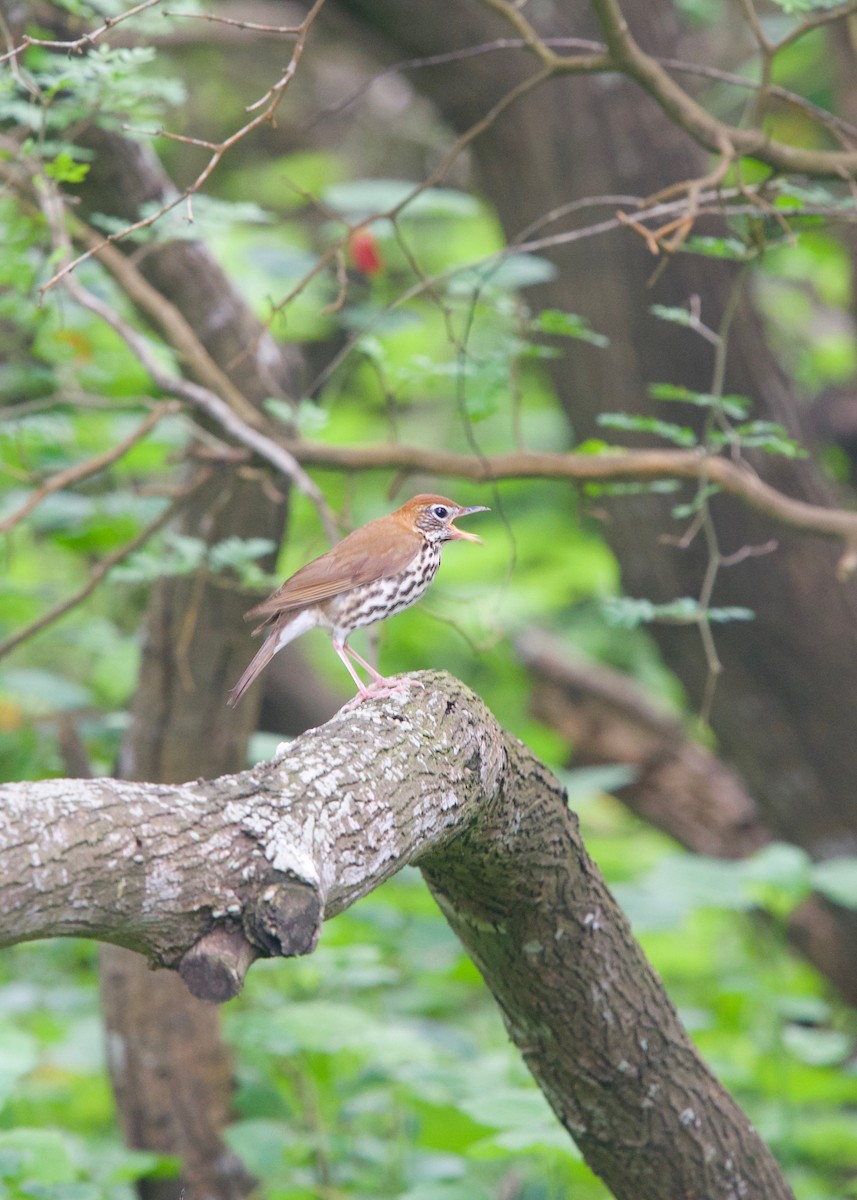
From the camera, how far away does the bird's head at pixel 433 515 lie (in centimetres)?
366

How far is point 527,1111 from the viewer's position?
11.4 feet

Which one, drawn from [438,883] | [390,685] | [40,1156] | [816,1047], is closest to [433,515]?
[390,685]

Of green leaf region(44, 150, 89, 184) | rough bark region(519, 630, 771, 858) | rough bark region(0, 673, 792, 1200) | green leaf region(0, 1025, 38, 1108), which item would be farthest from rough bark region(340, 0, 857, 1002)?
green leaf region(0, 1025, 38, 1108)

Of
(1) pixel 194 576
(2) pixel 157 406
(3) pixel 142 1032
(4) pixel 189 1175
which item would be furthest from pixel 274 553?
(4) pixel 189 1175

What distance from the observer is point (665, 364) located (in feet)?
18.5

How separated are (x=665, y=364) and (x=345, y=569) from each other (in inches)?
110

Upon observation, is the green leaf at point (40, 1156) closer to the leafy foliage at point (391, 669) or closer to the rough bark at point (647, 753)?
the leafy foliage at point (391, 669)

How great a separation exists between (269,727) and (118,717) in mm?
2549

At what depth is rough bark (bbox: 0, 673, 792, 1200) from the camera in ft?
5.96

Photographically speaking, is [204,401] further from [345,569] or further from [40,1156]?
[40,1156]

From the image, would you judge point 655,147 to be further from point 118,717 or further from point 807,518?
point 118,717

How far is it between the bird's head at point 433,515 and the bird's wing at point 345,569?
0.64 feet

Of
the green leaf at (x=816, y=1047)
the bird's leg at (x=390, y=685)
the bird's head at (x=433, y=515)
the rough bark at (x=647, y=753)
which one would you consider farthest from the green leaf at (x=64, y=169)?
the rough bark at (x=647, y=753)

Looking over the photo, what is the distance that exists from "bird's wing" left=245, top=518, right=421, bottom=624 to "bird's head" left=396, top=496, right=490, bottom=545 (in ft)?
0.64
